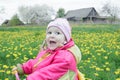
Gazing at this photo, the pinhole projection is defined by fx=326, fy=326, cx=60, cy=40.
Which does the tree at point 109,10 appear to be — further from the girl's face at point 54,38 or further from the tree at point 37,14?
the girl's face at point 54,38

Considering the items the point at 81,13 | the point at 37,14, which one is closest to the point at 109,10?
the point at 81,13

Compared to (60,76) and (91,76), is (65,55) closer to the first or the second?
(60,76)

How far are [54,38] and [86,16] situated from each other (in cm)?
5997

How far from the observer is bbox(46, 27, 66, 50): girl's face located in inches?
119

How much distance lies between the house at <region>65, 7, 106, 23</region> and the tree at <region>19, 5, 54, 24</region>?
4596 millimetres

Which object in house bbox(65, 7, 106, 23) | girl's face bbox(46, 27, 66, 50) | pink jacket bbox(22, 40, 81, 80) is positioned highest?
girl's face bbox(46, 27, 66, 50)

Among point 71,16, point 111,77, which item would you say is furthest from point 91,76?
point 71,16

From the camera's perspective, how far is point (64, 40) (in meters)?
3.12

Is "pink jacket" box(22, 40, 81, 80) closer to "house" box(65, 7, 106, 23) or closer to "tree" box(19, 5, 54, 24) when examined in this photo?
"house" box(65, 7, 106, 23)

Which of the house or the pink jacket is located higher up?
the pink jacket

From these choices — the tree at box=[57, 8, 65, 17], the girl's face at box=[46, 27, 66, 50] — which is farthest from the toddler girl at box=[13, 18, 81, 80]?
the tree at box=[57, 8, 65, 17]

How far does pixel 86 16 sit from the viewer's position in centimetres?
6259

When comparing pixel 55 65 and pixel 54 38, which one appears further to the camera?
pixel 54 38

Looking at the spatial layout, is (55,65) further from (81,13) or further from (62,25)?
(81,13)
